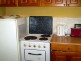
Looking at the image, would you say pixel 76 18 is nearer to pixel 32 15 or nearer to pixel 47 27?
pixel 47 27

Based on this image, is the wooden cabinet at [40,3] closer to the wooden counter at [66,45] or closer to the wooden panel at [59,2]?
the wooden panel at [59,2]

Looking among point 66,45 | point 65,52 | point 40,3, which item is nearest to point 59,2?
point 40,3

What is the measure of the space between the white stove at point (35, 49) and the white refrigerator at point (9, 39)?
0.12 metres

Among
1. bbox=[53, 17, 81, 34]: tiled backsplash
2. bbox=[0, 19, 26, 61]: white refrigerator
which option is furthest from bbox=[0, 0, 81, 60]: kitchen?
bbox=[0, 19, 26, 61]: white refrigerator

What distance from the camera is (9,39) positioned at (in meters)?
2.83

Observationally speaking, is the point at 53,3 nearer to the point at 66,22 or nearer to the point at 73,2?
the point at 73,2

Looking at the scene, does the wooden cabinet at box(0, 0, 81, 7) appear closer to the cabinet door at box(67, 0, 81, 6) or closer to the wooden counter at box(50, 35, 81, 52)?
the cabinet door at box(67, 0, 81, 6)

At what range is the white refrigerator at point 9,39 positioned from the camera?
2.77 m

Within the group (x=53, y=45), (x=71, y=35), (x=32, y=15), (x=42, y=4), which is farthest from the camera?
(x=32, y=15)

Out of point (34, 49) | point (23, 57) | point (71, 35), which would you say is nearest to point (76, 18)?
point (71, 35)

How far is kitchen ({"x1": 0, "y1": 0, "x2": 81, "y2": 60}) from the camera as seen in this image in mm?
3285

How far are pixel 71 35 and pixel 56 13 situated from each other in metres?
0.56

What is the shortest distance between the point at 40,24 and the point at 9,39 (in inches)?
33.7

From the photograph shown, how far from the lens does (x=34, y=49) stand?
283 centimetres
